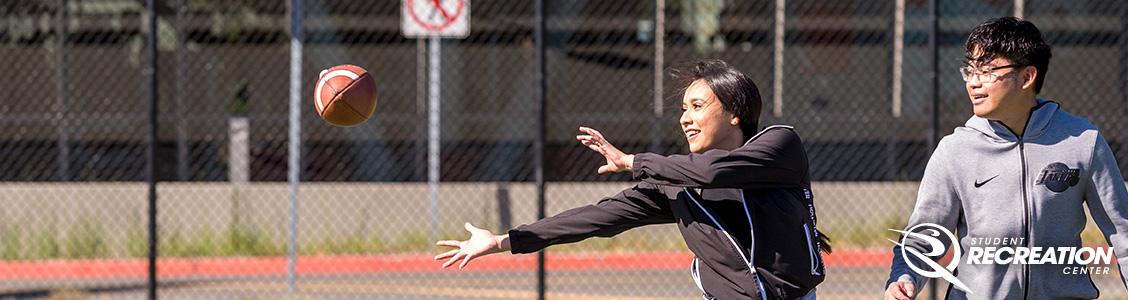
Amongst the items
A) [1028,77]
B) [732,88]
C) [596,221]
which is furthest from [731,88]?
[1028,77]

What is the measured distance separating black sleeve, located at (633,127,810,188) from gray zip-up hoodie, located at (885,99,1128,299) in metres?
0.40

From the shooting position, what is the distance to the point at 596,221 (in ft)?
15.6

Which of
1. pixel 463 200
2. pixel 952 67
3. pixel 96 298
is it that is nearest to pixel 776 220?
pixel 96 298

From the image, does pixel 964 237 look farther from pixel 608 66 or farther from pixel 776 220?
pixel 608 66

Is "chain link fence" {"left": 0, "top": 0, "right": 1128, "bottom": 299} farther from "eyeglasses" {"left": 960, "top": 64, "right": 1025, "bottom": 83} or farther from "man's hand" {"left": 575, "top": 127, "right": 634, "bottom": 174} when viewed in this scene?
"eyeglasses" {"left": 960, "top": 64, "right": 1025, "bottom": 83}

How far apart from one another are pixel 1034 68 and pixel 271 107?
1101 centimetres

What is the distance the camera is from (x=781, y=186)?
4473mm

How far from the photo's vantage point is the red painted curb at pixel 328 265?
12531 mm

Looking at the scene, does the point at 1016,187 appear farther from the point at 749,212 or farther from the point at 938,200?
the point at 749,212

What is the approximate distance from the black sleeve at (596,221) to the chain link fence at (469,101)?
8251mm

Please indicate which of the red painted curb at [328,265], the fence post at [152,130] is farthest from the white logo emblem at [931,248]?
the red painted curb at [328,265]

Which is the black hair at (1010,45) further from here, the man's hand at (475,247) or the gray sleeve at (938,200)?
the man's hand at (475,247)

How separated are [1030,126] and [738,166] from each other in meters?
0.84

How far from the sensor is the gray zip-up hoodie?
13.6 feet
